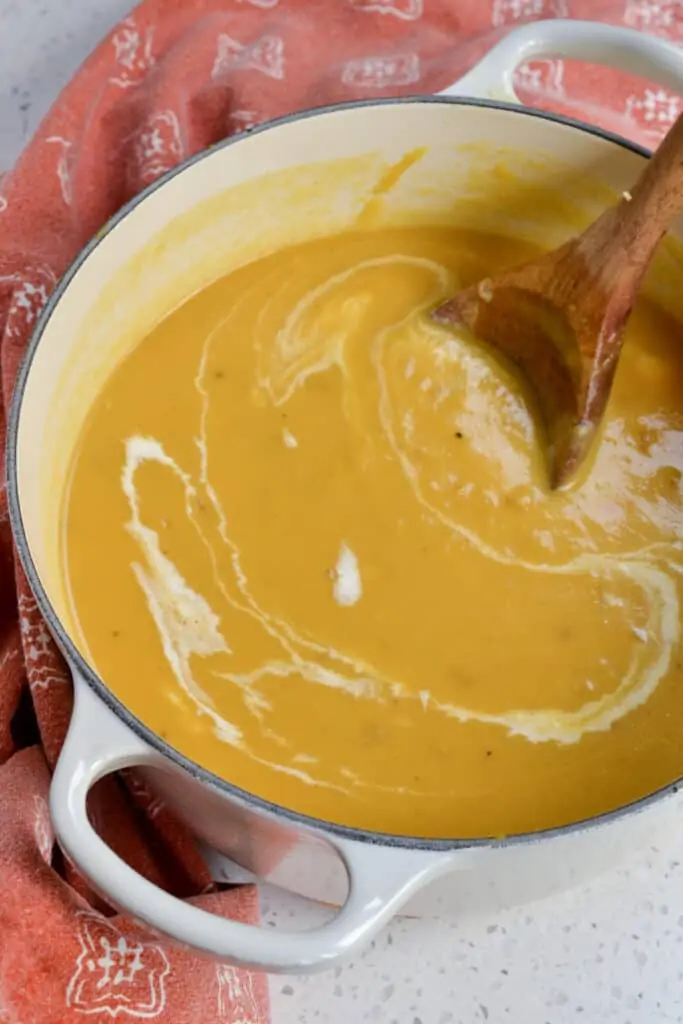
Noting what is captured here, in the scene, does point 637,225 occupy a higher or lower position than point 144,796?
higher

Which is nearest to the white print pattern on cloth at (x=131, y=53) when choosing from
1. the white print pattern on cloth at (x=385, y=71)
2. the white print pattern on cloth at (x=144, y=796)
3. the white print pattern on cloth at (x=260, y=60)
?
the white print pattern on cloth at (x=260, y=60)

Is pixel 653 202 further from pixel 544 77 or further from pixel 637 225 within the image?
pixel 544 77

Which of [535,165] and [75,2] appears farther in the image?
[75,2]

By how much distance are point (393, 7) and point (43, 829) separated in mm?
847

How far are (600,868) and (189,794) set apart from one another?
303mm

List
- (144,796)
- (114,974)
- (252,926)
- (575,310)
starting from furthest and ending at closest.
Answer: (575,310)
(144,796)
(114,974)
(252,926)

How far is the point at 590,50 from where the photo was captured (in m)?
0.96

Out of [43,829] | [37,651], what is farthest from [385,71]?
[43,829]

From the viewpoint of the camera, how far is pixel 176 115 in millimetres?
1126

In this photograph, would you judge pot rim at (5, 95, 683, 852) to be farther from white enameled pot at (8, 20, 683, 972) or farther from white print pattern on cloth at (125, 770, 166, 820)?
white print pattern on cloth at (125, 770, 166, 820)

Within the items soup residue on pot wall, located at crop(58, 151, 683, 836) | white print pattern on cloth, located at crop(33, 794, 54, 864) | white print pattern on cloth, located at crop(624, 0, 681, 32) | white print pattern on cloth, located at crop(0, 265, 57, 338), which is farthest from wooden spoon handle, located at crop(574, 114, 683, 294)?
white print pattern on cloth, located at crop(33, 794, 54, 864)

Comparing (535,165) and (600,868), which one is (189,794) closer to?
(600,868)

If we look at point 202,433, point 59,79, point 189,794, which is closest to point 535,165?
point 202,433

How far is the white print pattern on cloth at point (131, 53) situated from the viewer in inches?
45.8
